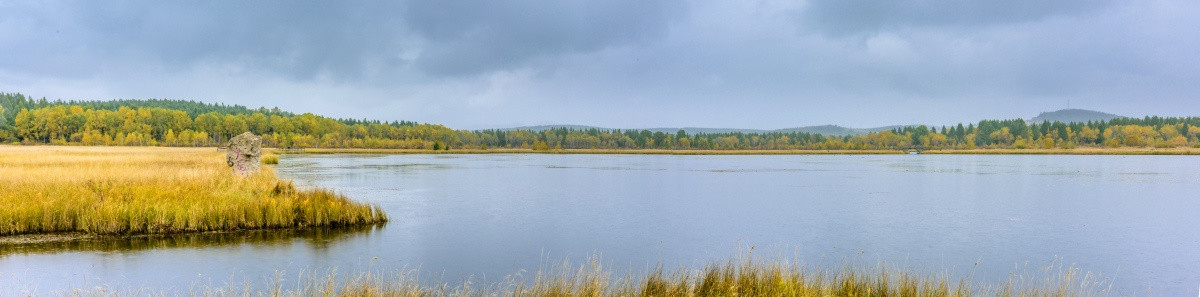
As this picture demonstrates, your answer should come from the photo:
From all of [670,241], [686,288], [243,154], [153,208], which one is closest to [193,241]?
[153,208]

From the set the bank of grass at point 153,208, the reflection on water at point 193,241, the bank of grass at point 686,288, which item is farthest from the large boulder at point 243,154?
the bank of grass at point 686,288

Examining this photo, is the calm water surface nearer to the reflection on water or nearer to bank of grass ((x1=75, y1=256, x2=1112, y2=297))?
the reflection on water

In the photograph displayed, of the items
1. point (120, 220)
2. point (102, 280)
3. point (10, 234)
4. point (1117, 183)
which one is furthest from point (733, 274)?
point (1117, 183)

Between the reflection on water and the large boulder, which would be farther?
the large boulder

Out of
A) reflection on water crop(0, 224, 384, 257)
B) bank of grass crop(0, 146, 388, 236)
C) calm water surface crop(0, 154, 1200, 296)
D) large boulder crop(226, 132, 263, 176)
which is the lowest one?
calm water surface crop(0, 154, 1200, 296)

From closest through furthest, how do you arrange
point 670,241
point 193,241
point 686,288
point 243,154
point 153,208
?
point 686,288 < point 193,241 < point 153,208 < point 670,241 < point 243,154

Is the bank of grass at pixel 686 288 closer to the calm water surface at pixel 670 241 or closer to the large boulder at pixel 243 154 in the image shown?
the calm water surface at pixel 670 241

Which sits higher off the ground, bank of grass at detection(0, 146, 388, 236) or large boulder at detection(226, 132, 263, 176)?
large boulder at detection(226, 132, 263, 176)

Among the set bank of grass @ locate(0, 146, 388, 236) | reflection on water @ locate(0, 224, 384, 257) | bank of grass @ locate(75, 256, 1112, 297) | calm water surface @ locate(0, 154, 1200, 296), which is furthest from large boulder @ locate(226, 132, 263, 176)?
bank of grass @ locate(75, 256, 1112, 297)

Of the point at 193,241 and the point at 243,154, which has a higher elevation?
the point at 243,154

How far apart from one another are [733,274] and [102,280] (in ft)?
29.8

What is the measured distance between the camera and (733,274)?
884cm

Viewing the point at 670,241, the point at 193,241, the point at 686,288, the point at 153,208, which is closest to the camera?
the point at 686,288

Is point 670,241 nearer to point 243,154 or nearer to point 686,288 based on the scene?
point 686,288
